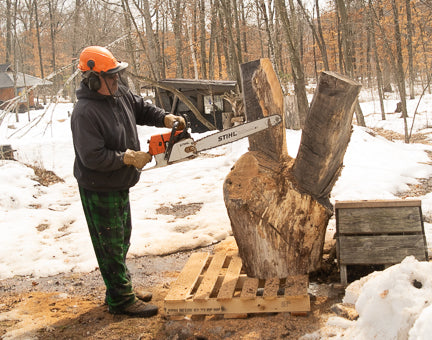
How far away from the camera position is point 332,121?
3.40 metres

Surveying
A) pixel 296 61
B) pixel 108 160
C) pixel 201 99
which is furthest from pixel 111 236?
pixel 201 99

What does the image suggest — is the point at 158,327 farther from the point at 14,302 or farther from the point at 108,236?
the point at 14,302

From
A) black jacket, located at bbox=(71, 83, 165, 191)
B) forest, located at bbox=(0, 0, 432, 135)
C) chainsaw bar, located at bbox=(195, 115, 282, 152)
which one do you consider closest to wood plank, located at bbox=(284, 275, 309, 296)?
chainsaw bar, located at bbox=(195, 115, 282, 152)

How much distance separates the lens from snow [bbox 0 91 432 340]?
2.22 m

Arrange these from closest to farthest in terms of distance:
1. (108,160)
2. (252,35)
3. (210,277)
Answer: (108,160), (210,277), (252,35)

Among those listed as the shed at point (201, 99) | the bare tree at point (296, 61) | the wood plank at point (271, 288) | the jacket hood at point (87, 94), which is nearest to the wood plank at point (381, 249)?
the wood plank at point (271, 288)

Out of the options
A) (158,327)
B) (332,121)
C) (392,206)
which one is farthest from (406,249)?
(158,327)

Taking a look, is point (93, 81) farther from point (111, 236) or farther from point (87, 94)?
point (111, 236)

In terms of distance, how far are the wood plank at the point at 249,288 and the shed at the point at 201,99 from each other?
37.2ft

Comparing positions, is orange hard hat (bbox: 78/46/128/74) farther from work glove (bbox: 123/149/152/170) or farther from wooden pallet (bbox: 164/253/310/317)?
wooden pallet (bbox: 164/253/310/317)

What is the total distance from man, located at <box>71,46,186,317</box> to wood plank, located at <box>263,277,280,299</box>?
0.94 m

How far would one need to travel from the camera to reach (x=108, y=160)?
3258mm

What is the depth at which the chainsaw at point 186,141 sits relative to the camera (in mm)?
3527

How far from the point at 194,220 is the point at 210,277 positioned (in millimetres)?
2249
